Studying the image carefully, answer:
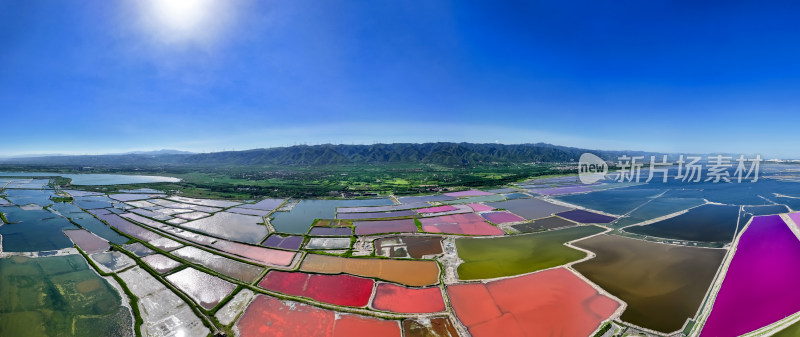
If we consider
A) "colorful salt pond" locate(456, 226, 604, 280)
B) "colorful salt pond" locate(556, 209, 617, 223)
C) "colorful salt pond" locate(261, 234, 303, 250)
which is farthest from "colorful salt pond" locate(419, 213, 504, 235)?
"colorful salt pond" locate(261, 234, 303, 250)

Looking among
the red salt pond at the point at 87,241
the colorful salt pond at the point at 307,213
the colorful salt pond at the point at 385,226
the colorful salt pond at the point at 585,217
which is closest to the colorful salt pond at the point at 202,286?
the colorful salt pond at the point at 307,213

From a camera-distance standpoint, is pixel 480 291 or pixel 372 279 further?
pixel 372 279

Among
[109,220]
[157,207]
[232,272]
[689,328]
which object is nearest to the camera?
[689,328]

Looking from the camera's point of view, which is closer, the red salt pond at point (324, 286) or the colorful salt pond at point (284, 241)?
the red salt pond at point (324, 286)

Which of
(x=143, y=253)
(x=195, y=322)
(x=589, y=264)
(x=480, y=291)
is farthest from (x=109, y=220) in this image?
(x=589, y=264)

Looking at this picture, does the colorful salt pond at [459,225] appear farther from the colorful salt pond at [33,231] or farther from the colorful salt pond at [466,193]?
the colorful salt pond at [33,231]

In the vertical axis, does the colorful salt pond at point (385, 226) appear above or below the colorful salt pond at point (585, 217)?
below

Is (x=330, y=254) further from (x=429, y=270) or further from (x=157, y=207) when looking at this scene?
(x=157, y=207)
